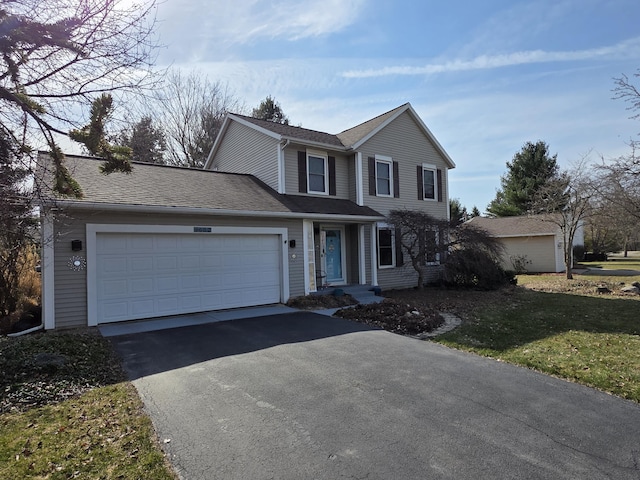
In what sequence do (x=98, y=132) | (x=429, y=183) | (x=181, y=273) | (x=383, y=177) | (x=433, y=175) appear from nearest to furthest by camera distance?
(x=98, y=132) → (x=181, y=273) → (x=383, y=177) → (x=429, y=183) → (x=433, y=175)

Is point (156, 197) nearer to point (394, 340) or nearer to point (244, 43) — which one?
point (244, 43)

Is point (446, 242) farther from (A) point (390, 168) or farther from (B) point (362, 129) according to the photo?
(B) point (362, 129)

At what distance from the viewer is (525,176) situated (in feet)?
109

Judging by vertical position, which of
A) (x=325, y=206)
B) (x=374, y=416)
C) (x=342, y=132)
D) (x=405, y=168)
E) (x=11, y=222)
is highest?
(x=342, y=132)

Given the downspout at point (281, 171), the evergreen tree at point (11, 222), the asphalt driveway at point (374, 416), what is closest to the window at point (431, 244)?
the downspout at point (281, 171)

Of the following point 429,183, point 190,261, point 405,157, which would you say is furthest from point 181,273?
point 429,183

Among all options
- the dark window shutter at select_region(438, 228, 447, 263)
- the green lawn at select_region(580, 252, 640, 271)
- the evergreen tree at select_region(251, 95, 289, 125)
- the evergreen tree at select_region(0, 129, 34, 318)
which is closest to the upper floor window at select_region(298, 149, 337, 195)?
the dark window shutter at select_region(438, 228, 447, 263)

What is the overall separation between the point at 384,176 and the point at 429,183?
278 cm

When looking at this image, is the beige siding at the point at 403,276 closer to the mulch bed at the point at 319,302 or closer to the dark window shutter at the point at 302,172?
the mulch bed at the point at 319,302

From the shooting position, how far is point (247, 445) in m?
3.43

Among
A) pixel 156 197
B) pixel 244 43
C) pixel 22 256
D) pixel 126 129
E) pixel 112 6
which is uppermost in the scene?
pixel 244 43

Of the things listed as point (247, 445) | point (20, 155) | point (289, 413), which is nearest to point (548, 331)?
point (289, 413)

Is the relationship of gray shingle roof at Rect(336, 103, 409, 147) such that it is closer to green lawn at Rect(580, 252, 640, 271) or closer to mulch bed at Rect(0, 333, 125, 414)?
mulch bed at Rect(0, 333, 125, 414)

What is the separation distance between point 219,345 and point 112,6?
5.40 m
